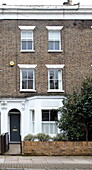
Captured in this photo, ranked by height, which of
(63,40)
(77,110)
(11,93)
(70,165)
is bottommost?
(70,165)

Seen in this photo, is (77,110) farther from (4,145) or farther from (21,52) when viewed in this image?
(21,52)

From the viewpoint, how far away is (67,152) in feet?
60.5

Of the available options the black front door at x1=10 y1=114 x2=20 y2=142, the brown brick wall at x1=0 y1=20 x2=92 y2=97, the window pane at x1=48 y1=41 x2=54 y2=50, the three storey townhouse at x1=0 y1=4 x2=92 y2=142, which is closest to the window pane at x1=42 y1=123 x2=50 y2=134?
the three storey townhouse at x1=0 y1=4 x2=92 y2=142

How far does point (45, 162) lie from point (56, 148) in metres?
2.34

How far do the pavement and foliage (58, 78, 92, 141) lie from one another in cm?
213

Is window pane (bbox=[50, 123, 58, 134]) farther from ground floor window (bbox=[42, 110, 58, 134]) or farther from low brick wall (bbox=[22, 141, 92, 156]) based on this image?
low brick wall (bbox=[22, 141, 92, 156])

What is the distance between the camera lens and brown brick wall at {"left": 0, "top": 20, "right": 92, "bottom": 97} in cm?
2488

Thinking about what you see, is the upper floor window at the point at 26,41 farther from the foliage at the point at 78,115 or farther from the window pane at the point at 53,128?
the foliage at the point at 78,115

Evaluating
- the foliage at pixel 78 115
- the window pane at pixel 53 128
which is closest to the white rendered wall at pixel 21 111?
the window pane at pixel 53 128

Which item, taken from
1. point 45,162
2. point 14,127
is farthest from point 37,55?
point 45,162

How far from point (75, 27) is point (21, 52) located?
4.88 m

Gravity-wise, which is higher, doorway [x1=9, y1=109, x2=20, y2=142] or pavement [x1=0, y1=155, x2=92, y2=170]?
doorway [x1=9, y1=109, x2=20, y2=142]

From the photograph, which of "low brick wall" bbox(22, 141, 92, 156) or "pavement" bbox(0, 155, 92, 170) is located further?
"low brick wall" bbox(22, 141, 92, 156)

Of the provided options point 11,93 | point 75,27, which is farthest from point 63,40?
point 11,93
